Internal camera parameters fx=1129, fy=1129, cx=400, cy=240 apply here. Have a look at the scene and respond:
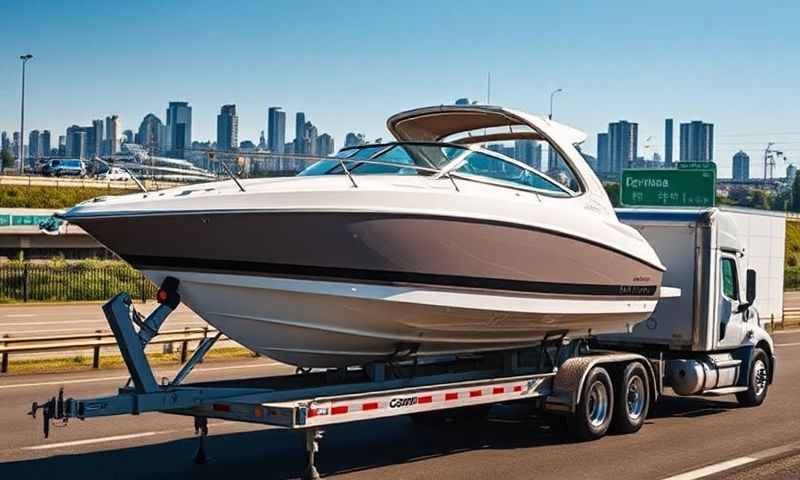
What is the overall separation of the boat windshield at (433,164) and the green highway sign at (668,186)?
85.3ft

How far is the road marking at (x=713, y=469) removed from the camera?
35.2 feet

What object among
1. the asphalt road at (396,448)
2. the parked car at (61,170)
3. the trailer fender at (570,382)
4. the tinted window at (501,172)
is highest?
the parked car at (61,170)

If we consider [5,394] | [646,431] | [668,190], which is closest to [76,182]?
[668,190]

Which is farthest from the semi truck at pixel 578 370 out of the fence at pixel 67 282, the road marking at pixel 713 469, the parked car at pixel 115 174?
the fence at pixel 67 282

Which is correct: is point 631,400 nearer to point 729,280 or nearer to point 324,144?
point 729,280

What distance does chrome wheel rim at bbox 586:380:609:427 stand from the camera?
42.7 ft

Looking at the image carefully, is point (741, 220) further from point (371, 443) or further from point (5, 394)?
point (5, 394)

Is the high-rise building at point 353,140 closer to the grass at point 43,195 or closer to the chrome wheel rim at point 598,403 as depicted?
the chrome wheel rim at point 598,403

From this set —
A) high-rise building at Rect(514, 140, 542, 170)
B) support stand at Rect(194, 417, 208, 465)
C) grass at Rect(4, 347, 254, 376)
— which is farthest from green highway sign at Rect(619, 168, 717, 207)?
support stand at Rect(194, 417, 208, 465)

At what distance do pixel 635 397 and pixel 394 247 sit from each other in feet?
15.6

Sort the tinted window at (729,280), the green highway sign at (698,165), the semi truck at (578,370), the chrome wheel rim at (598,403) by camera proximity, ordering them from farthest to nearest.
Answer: the green highway sign at (698,165) < the tinted window at (729,280) < the chrome wheel rim at (598,403) < the semi truck at (578,370)

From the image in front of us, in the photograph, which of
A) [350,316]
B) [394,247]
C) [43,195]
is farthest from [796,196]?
[350,316]

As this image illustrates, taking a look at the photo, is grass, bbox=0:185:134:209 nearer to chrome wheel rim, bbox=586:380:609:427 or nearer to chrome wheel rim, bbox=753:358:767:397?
chrome wheel rim, bbox=753:358:767:397

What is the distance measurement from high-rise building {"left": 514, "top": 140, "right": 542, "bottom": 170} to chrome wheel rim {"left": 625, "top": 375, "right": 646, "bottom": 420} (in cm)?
288
